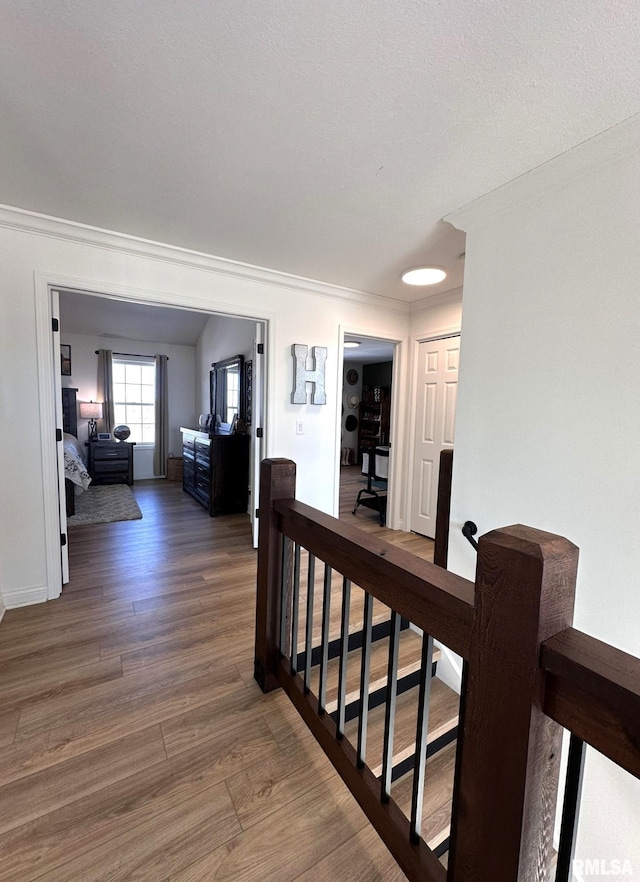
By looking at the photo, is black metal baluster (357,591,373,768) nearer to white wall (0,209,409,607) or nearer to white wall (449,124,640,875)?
white wall (449,124,640,875)

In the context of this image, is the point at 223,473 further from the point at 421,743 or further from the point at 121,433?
the point at 421,743

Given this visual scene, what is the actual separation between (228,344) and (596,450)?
185 inches

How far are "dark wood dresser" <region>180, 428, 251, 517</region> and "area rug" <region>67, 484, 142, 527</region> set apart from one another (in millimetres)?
829

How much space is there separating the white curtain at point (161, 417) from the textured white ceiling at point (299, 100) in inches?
175

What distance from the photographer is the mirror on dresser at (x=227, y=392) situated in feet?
15.8

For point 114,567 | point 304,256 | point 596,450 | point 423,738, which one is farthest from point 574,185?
point 114,567

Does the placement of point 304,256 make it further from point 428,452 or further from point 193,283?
point 428,452

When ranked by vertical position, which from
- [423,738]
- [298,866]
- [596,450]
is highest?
[596,450]

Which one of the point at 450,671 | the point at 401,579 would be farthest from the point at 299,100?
the point at 450,671

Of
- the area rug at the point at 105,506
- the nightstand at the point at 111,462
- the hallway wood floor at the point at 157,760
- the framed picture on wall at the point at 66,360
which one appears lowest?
the hallway wood floor at the point at 157,760

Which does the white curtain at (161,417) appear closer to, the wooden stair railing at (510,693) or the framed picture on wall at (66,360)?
the framed picture on wall at (66,360)

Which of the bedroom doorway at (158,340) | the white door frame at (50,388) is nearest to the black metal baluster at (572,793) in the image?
the white door frame at (50,388)

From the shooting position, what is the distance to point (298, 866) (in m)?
1.08

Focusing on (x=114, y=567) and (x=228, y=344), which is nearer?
(x=114, y=567)
